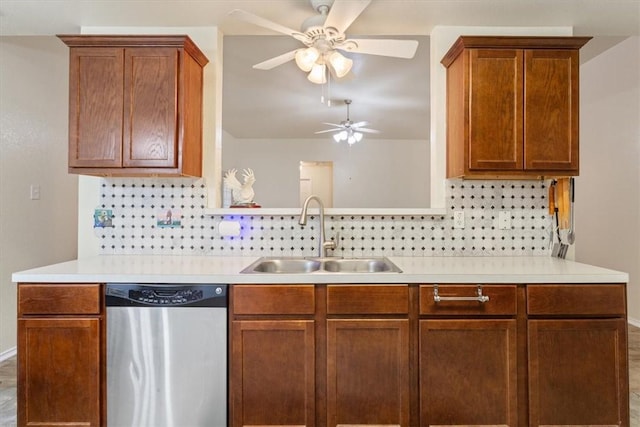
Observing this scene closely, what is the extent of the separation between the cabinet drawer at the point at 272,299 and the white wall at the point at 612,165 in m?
3.43

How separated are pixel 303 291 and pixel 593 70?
162 inches

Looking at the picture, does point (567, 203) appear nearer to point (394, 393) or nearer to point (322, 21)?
point (394, 393)

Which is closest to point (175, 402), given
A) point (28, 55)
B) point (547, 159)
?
point (547, 159)

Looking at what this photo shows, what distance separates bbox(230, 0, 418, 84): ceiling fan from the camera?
5.73 feet

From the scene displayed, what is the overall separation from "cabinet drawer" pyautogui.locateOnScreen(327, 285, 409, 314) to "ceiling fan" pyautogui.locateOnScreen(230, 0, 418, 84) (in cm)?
124

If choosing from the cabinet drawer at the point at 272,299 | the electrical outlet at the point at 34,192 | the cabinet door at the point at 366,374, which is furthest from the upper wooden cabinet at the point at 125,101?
the electrical outlet at the point at 34,192

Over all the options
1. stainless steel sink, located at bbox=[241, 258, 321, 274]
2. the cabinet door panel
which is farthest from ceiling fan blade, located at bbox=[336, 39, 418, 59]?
stainless steel sink, located at bbox=[241, 258, 321, 274]

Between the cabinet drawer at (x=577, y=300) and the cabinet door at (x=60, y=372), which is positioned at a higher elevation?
the cabinet drawer at (x=577, y=300)

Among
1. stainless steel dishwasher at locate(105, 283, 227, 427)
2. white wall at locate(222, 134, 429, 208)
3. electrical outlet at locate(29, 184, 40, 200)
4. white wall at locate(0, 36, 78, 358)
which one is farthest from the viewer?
white wall at locate(222, 134, 429, 208)

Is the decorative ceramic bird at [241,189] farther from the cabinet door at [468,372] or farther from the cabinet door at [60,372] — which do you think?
the cabinet door at [468,372]

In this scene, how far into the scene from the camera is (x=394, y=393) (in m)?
1.62

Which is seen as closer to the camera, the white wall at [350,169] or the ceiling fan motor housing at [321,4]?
the ceiling fan motor housing at [321,4]

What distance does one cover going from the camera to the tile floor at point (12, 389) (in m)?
2.03

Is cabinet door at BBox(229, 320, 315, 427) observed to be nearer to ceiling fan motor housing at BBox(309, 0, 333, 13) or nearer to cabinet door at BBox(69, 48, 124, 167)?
cabinet door at BBox(69, 48, 124, 167)
